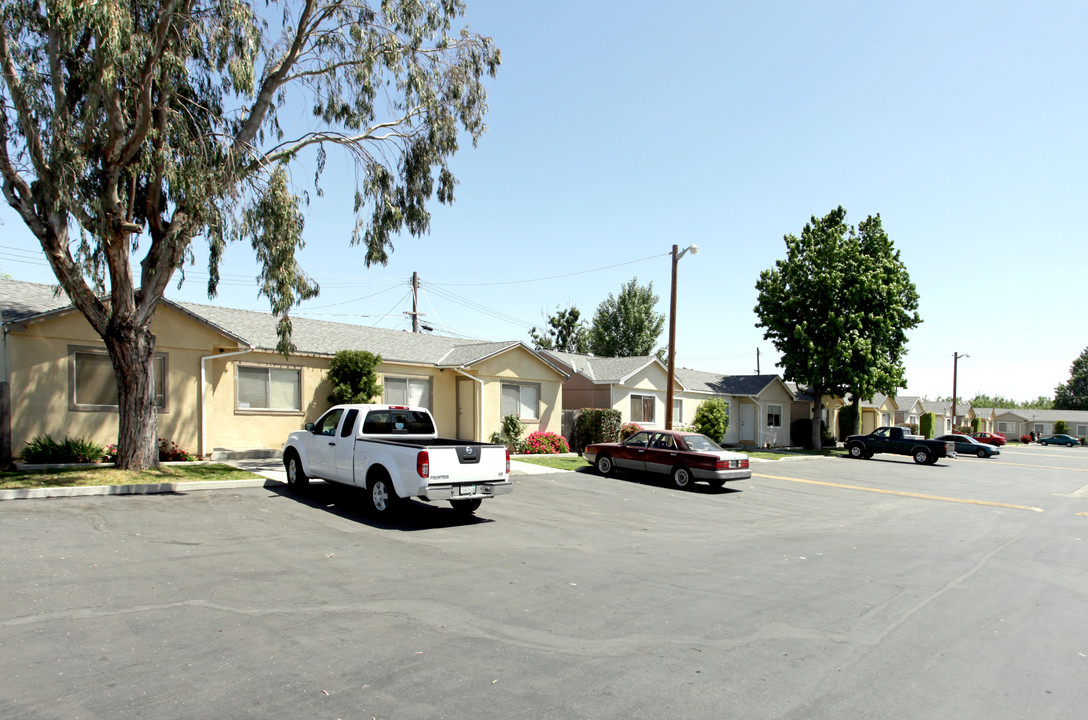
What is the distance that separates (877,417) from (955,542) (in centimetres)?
4849

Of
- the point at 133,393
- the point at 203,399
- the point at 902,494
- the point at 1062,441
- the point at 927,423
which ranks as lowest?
the point at 1062,441

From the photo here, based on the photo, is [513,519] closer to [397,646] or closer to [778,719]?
[397,646]

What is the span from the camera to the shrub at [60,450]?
1475cm

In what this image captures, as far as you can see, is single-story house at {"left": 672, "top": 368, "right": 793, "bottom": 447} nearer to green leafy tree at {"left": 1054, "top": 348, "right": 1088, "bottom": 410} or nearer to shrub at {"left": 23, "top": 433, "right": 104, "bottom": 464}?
shrub at {"left": 23, "top": 433, "right": 104, "bottom": 464}

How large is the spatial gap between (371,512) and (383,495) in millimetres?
694

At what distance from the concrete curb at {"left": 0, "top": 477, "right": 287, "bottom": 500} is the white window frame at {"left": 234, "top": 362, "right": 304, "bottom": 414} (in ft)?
17.2

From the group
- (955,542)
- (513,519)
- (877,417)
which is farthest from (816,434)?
(513,519)

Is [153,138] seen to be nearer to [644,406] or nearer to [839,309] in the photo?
[644,406]

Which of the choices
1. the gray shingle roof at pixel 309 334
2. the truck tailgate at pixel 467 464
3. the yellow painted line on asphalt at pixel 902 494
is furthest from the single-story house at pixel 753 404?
the truck tailgate at pixel 467 464

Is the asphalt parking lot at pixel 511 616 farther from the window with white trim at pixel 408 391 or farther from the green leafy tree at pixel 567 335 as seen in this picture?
the green leafy tree at pixel 567 335

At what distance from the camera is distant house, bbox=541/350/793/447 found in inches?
1238

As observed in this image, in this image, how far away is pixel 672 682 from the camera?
497cm

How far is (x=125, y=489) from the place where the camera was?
12.6m

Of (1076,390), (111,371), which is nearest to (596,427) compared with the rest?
(111,371)
